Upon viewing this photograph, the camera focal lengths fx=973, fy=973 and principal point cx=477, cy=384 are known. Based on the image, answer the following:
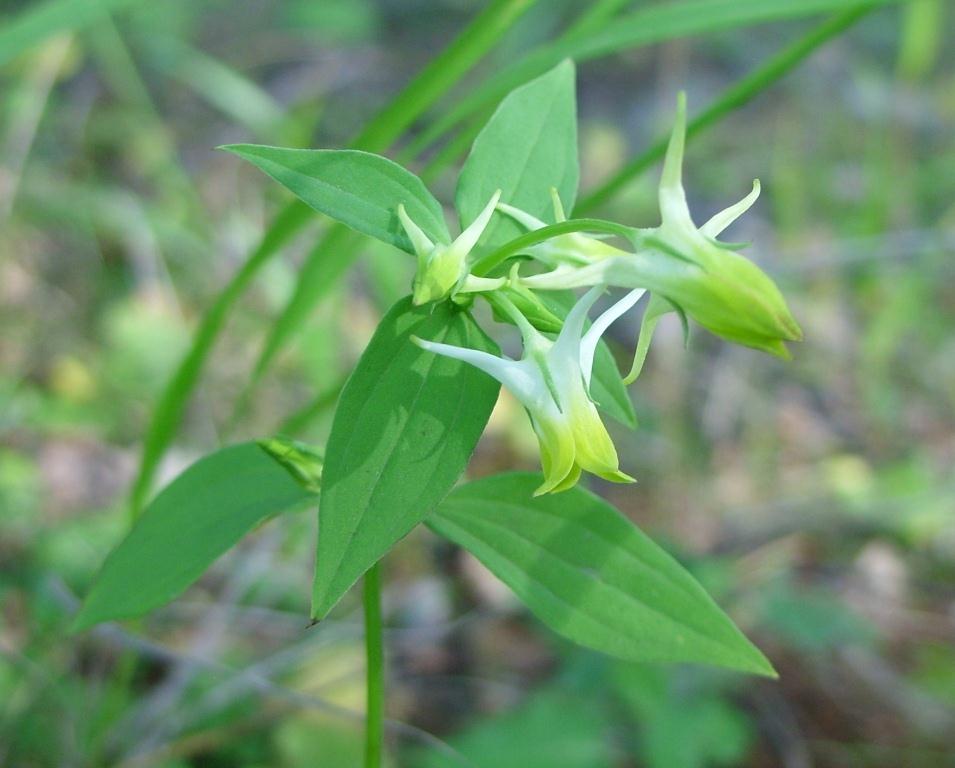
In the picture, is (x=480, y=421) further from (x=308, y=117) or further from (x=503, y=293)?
(x=308, y=117)

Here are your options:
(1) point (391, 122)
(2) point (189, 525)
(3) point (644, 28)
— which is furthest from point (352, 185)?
(3) point (644, 28)

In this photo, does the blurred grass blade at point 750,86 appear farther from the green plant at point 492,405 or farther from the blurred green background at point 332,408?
the green plant at point 492,405

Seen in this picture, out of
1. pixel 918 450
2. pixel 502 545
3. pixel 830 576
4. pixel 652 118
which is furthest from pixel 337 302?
pixel 652 118

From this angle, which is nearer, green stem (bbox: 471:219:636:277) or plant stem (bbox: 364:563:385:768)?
green stem (bbox: 471:219:636:277)

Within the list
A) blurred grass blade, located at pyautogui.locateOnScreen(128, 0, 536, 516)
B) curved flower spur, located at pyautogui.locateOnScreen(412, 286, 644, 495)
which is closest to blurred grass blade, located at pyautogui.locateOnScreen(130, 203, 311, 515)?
blurred grass blade, located at pyautogui.locateOnScreen(128, 0, 536, 516)

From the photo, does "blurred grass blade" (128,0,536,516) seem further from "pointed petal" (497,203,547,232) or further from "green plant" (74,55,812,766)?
"pointed petal" (497,203,547,232)

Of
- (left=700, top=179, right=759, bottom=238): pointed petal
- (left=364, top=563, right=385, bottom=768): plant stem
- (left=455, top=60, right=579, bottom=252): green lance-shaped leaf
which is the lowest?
(left=364, top=563, right=385, bottom=768): plant stem
